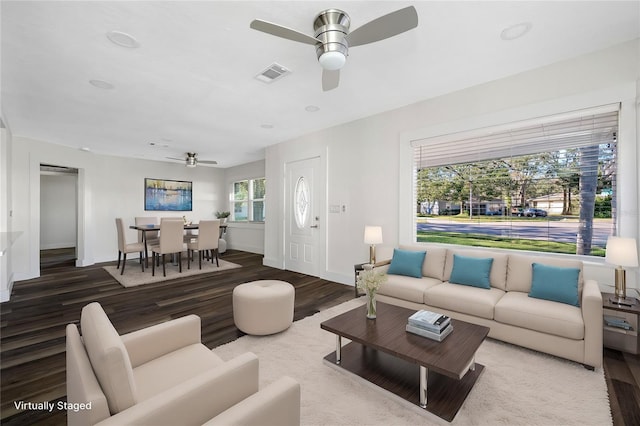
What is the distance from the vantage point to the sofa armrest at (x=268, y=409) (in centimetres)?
99

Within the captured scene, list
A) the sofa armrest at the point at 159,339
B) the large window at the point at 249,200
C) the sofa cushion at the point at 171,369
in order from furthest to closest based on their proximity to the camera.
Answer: the large window at the point at 249,200 < the sofa armrest at the point at 159,339 < the sofa cushion at the point at 171,369

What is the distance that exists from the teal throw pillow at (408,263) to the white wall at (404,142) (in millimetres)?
468

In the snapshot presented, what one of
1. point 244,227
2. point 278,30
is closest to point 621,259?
point 278,30

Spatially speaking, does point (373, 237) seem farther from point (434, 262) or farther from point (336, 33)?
point (336, 33)

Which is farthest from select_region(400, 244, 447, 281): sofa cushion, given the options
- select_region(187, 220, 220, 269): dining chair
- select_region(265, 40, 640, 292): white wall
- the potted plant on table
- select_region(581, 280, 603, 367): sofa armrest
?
the potted plant on table

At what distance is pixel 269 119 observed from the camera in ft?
14.8

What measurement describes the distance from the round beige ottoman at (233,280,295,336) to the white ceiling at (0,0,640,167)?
2.32 m

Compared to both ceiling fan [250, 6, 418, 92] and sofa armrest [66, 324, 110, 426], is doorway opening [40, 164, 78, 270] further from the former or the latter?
ceiling fan [250, 6, 418, 92]

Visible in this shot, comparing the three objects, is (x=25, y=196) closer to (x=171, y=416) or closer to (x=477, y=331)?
(x=171, y=416)

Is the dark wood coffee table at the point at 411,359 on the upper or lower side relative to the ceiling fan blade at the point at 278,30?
lower

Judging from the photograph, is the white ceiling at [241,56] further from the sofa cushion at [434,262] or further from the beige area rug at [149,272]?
the beige area rug at [149,272]

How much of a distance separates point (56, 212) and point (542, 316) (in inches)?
466

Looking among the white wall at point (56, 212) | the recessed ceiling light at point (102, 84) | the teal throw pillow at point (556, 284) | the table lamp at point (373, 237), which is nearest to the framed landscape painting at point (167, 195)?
the white wall at point (56, 212)

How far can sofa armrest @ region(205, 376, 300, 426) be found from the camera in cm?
99
